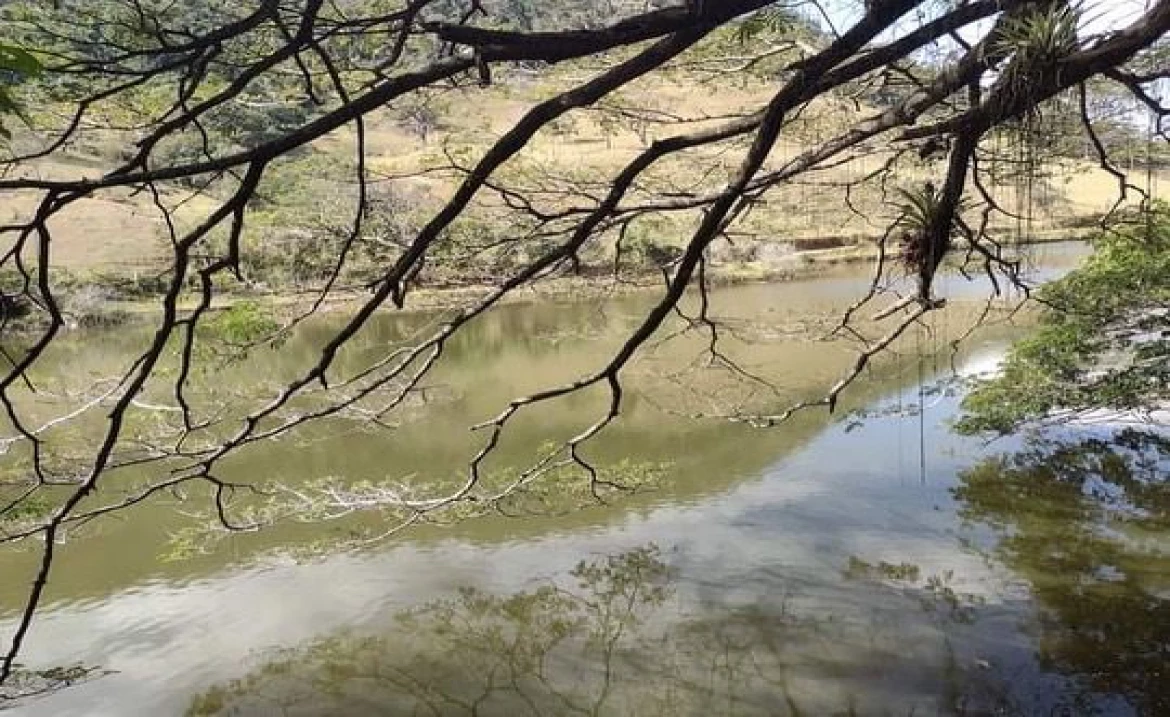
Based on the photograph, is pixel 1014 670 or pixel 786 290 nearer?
pixel 1014 670

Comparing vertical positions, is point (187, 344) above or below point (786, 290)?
above

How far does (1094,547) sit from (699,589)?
2.03 meters

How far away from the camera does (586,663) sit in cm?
433

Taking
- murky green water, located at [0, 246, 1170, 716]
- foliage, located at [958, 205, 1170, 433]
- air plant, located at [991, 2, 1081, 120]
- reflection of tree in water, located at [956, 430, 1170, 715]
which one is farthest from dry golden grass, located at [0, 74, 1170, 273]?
reflection of tree in water, located at [956, 430, 1170, 715]

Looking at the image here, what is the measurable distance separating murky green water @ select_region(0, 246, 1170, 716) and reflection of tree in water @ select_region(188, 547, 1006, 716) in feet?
0.05

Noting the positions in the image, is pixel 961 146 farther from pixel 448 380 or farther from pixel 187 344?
pixel 448 380

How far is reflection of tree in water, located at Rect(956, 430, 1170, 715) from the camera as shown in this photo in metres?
3.92

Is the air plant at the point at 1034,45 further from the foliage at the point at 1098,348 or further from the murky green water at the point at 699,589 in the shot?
the foliage at the point at 1098,348

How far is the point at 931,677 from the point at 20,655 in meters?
4.14

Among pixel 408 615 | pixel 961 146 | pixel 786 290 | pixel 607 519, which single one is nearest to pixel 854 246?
pixel 786 290

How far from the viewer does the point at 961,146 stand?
78.5 inches

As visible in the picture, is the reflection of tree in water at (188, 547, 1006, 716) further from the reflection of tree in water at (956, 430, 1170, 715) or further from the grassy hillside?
the grassy hillside

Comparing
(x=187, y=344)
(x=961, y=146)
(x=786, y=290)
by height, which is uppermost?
(x=961, y=146)

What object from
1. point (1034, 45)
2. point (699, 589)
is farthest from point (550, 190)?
point (699, 589)
